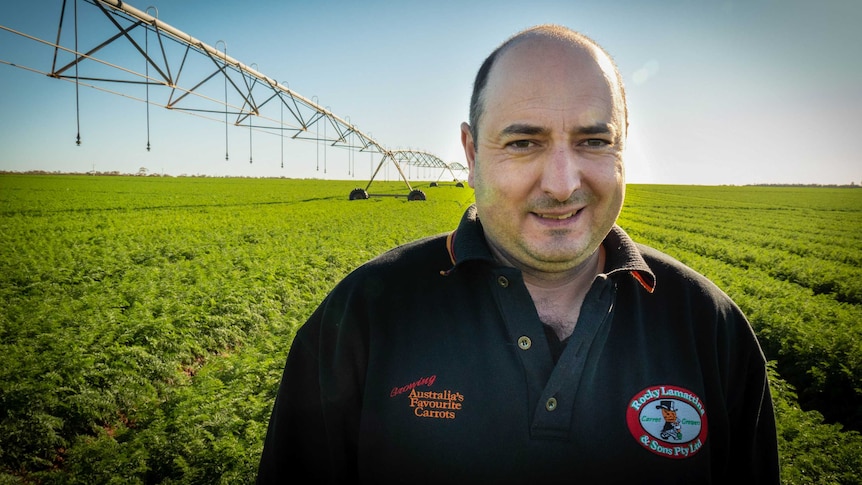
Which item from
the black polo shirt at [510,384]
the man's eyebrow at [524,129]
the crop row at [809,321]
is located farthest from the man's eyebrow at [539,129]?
the crop row at [809,321]

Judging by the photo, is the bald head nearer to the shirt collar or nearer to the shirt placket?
the shirt collar

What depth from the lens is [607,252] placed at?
174 cm

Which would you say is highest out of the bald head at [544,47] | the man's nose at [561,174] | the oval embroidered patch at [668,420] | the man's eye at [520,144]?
the bald head at [544,47]

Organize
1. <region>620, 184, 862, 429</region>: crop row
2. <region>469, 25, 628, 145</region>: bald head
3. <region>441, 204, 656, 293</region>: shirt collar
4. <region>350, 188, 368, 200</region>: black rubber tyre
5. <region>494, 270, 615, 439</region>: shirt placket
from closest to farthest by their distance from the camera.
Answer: <region>494, 270, 615, 439</region>: shirt placket → <region>469, 25, 628, 145</region>: bald head → <region>441, 204, 656, 293</region>: shirt collar → <region>620, 184, 862, 429</region>: crop row → <region>350, 188, 368, 200</region>: black rubber tyre

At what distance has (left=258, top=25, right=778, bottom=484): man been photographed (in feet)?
4.33

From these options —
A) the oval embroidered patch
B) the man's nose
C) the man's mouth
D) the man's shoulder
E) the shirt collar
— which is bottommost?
the oval embroidered patch

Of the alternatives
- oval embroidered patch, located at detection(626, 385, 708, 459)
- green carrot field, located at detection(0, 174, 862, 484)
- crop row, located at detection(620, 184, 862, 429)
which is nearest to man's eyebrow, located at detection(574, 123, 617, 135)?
oval embroidered patch, located at detection(626, 385, 708, 459)

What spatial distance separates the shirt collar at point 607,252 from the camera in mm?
1527

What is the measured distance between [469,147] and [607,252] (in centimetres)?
72

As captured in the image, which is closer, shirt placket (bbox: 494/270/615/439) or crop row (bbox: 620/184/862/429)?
shirt placket (bbox: 494/270/615/439)

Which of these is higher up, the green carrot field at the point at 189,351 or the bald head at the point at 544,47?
the bald head at the point at 544,47

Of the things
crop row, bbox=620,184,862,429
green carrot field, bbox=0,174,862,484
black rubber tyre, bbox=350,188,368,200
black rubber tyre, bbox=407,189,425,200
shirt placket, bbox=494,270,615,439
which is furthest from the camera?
black rubber tyre, bbox=407,189,425,200

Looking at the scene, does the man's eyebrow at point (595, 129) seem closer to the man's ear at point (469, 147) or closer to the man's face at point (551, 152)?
the man's face at point (551, 152)

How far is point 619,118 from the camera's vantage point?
1.47m
